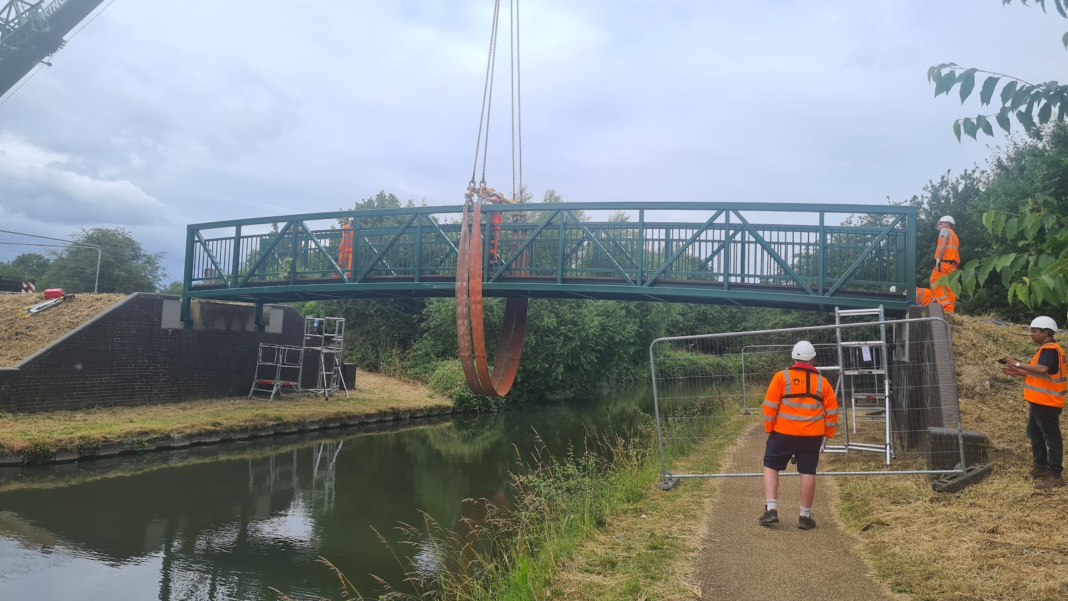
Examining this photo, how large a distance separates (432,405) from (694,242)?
11929mm

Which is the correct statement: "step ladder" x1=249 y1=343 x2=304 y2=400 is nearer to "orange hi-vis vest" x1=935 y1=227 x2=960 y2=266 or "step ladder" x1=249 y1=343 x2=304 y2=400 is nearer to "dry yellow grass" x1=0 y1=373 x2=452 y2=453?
"dry yellow grass" x1=0 y1=373 x2=452 y2=453

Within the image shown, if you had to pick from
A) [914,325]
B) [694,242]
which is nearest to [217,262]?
[694,242]

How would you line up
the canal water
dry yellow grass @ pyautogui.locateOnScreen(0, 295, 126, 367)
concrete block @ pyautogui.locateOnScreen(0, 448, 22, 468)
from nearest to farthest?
the canal water < concrete block @ pyautogui.locateOnScreen(0, 448, 22, 468) < dry yellow grass @ pyautogui.locateOnScreen(0, 295, 126, 367)

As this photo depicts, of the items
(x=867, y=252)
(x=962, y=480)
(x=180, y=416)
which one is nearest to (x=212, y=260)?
(x=180, y=416)

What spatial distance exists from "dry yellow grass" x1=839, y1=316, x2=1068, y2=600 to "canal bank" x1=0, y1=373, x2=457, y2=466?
472 inches

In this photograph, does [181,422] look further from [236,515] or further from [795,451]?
[795,451]

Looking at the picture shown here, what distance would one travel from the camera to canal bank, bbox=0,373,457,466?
12086 millimetres

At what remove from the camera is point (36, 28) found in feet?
67.3

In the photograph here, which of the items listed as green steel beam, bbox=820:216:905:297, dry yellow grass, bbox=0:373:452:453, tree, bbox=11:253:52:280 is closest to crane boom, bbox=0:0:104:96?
dry yellow grass, bbox=0:373:452:453

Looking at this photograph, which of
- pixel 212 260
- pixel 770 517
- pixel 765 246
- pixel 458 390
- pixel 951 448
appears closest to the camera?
pixel 770 517

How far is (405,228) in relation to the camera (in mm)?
15812

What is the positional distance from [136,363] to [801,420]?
1565 centimetres

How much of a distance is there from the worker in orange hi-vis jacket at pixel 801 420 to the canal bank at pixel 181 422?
1160 cm

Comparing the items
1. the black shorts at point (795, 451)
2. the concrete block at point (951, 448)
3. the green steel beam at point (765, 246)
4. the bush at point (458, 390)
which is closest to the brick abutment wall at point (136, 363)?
the bush at point (458, 390)
